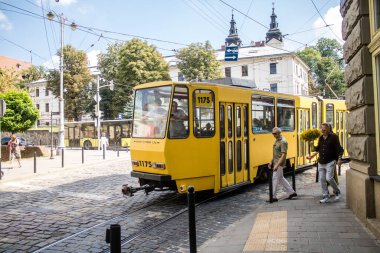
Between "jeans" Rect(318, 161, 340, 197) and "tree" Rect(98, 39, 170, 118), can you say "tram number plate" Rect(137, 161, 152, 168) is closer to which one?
"jeans" Rect(318, 161, 340, 197)

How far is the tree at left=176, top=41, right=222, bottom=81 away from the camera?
54062mm

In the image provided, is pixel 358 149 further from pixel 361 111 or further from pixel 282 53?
pixel 282 53

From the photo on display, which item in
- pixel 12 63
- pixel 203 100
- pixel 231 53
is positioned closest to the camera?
pixel 203 100

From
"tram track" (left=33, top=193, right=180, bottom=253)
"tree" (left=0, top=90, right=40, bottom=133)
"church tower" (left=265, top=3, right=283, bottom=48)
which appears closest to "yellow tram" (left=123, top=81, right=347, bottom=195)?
"tram track" (left=33, top=193, right=180, bottom=253)

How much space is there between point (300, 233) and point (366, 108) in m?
2.22

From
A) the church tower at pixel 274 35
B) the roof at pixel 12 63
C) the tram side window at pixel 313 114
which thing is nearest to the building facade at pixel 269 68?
the church tower at pixel 274 35

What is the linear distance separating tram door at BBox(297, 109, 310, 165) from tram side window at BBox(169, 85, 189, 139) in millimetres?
6795

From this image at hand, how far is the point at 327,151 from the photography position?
804 cm

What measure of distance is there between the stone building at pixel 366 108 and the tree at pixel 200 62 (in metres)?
47.5

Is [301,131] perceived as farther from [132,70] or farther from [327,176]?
[132,70]

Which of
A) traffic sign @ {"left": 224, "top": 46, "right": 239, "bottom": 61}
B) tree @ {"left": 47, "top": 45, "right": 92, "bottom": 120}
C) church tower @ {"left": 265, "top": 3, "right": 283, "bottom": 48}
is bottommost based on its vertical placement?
traffic sign @ {"left": 224, "top": 46, "right": 239, "bottom": 61}

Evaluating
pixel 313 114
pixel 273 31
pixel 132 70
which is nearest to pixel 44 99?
pixel 132 70

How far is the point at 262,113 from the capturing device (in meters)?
11.7

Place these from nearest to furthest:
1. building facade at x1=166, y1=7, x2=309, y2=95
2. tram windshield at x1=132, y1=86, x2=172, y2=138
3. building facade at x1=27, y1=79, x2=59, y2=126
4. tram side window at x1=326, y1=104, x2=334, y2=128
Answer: tram windshield at x1=132, y1=86, x2=172, y2=138
tram side window at x1=326, y1=104, x2=334, y2=128
building facade at x1=166, y1=7, x2=309, y2=95
building facade at x1=27, y1=79, x2=59, y2=126
